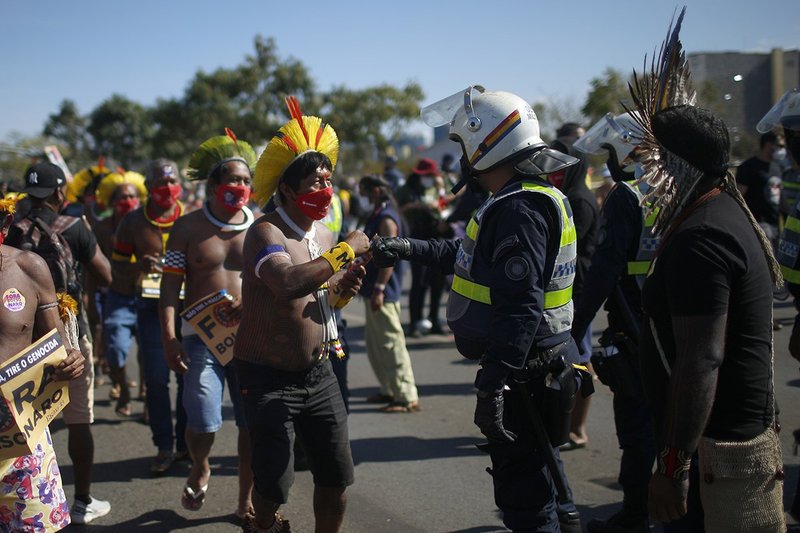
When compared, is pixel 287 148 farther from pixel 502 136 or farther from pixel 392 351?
pixel 392 351

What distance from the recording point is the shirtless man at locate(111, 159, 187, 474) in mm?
5879

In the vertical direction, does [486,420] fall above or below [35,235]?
below

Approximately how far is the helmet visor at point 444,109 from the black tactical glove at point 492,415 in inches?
52.3

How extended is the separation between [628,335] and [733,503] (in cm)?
187

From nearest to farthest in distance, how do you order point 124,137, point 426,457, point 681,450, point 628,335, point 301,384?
point 681,450 → point 301,384 → point 628,335 → point 426,457 → point 124,137

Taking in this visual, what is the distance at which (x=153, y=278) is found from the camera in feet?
20.3

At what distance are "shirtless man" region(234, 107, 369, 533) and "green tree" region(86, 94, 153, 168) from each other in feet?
141

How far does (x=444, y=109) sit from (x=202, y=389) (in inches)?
91.1

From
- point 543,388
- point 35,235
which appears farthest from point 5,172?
point 543,388

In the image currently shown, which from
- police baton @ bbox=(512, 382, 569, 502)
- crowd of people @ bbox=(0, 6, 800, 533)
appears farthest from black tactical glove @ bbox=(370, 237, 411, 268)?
police baton @ bbox=(512, 382, 569, 502)

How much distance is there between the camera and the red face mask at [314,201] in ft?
12.7

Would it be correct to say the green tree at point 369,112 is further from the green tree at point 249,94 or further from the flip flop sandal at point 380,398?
the flip flop sandal at point 380,398

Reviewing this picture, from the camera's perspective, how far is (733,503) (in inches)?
104

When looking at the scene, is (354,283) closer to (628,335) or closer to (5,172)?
A: (628,335)
